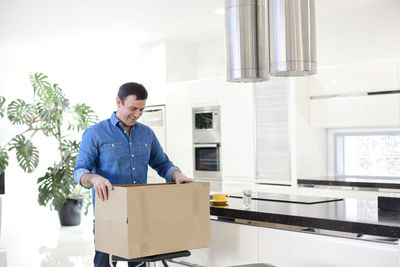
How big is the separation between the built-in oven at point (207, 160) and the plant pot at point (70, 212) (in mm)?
2088

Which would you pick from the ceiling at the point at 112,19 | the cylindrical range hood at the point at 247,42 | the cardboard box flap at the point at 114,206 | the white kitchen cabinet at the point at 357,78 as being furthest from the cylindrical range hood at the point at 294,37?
the ceiling at the point at 112,19

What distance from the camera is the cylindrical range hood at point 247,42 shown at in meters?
3.09

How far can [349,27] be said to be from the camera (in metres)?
5.60

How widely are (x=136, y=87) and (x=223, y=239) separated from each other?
104cm

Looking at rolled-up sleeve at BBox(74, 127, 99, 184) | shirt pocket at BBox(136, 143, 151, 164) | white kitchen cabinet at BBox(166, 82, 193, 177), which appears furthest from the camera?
white kitchen cabinet at BBox(166, 82, 193, 177)

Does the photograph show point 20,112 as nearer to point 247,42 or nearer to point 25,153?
point 25,153

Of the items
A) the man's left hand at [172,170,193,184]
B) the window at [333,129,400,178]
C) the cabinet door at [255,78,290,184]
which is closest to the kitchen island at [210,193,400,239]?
the man's left hand at [172,170,193,184]

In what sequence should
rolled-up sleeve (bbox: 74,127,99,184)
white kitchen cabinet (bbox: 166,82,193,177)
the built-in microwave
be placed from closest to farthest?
rolled-up sleeve (bbox: 74,127,99,184) → the built-in microwave → white kitchen cabinet (bbox: 166,82,193,177)

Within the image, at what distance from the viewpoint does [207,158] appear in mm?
6262

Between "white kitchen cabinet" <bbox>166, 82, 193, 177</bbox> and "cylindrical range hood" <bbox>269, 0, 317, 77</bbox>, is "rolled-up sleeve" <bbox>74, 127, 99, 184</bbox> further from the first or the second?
"white kitchen cabinet" <bbox>166, 82, 193, 177</bbox>

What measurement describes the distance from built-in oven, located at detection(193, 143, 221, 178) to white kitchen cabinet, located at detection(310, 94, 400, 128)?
127 cm

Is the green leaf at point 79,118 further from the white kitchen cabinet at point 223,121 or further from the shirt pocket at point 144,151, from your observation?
the shirt pocket at point 144,151

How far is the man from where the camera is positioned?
9.38 ft

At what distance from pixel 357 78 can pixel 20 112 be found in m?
4.64
